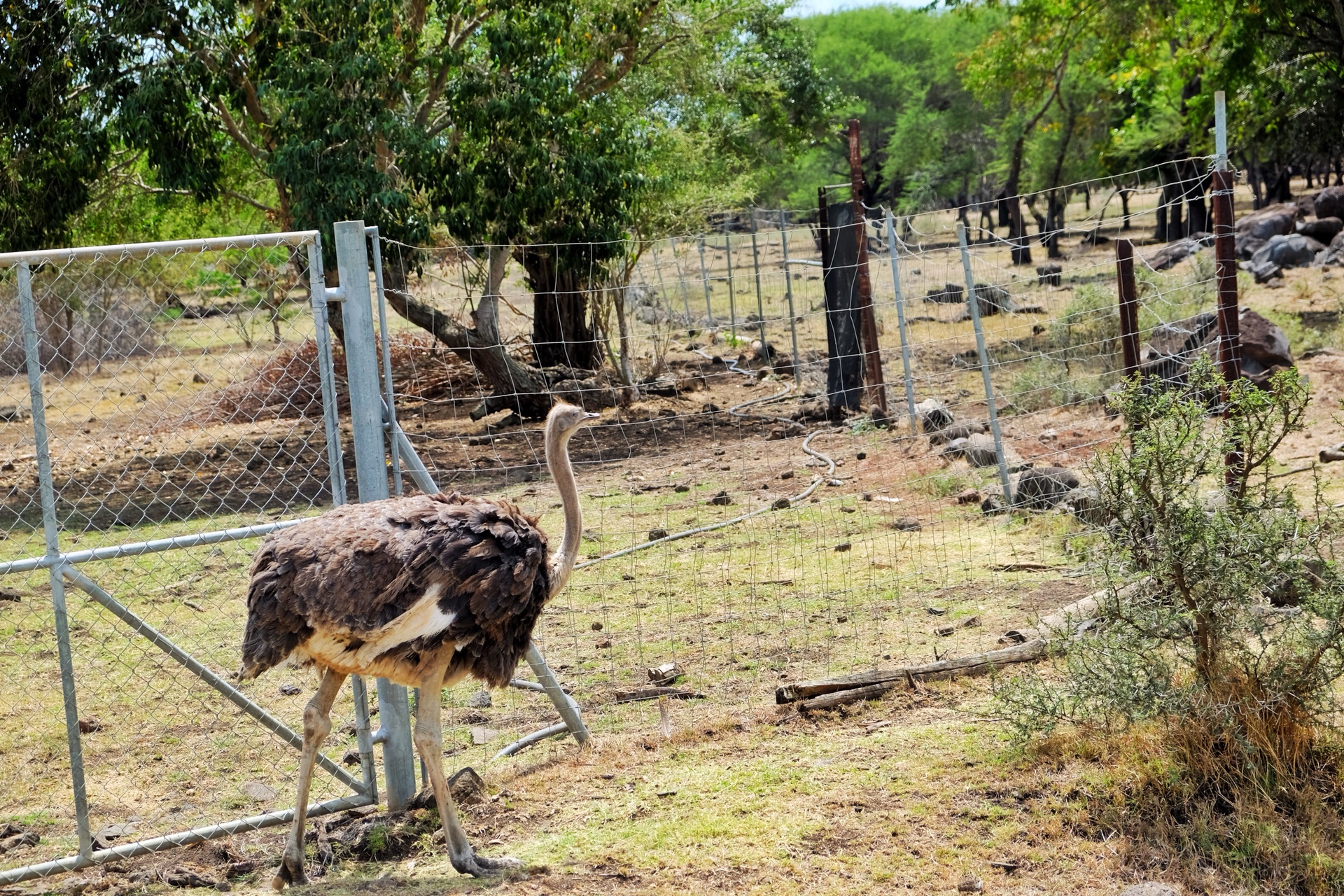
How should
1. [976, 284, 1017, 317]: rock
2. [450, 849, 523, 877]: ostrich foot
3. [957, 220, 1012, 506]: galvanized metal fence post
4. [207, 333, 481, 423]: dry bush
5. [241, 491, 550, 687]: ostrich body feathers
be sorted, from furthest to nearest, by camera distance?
[976, 284, 1017, 317]: rock < [207, 333, 481, 423]: dry bush < [957, 220, 1012, 506]: galvanized metal fence post < [450, 849, 523, 877]: ostrich foot < [241, 491, 550, 687]: ostrich body feathers

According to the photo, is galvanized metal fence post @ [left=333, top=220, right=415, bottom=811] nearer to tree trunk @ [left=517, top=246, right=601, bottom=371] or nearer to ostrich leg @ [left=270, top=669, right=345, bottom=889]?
ostrich leg @ [left=270, top=669, right=345, bottom=889]

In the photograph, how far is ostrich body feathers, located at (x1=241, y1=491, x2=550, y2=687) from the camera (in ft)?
12.9

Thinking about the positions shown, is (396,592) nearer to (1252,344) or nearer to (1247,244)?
(1252,344)

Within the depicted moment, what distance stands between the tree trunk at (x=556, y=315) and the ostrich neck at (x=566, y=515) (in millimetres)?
9851

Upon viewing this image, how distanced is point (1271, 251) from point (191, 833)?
79.1 feet

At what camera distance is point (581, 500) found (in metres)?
11.1

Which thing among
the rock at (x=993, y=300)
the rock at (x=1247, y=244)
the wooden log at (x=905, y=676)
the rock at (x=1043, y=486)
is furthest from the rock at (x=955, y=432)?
the rock at (x=1247, y=244)

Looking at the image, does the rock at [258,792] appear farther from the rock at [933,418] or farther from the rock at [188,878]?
the rock at [933,418]

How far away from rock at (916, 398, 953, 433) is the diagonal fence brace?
793cm

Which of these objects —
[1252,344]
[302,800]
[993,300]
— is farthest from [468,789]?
[993,300]

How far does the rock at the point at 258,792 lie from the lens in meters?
5.12

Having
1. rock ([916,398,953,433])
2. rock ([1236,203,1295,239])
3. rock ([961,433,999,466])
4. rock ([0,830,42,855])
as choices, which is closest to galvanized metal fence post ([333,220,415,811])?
rock ([0,830,42,855])

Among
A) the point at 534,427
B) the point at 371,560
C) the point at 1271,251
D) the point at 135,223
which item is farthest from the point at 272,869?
the point at 1271,251

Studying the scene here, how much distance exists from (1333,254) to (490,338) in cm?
1679
